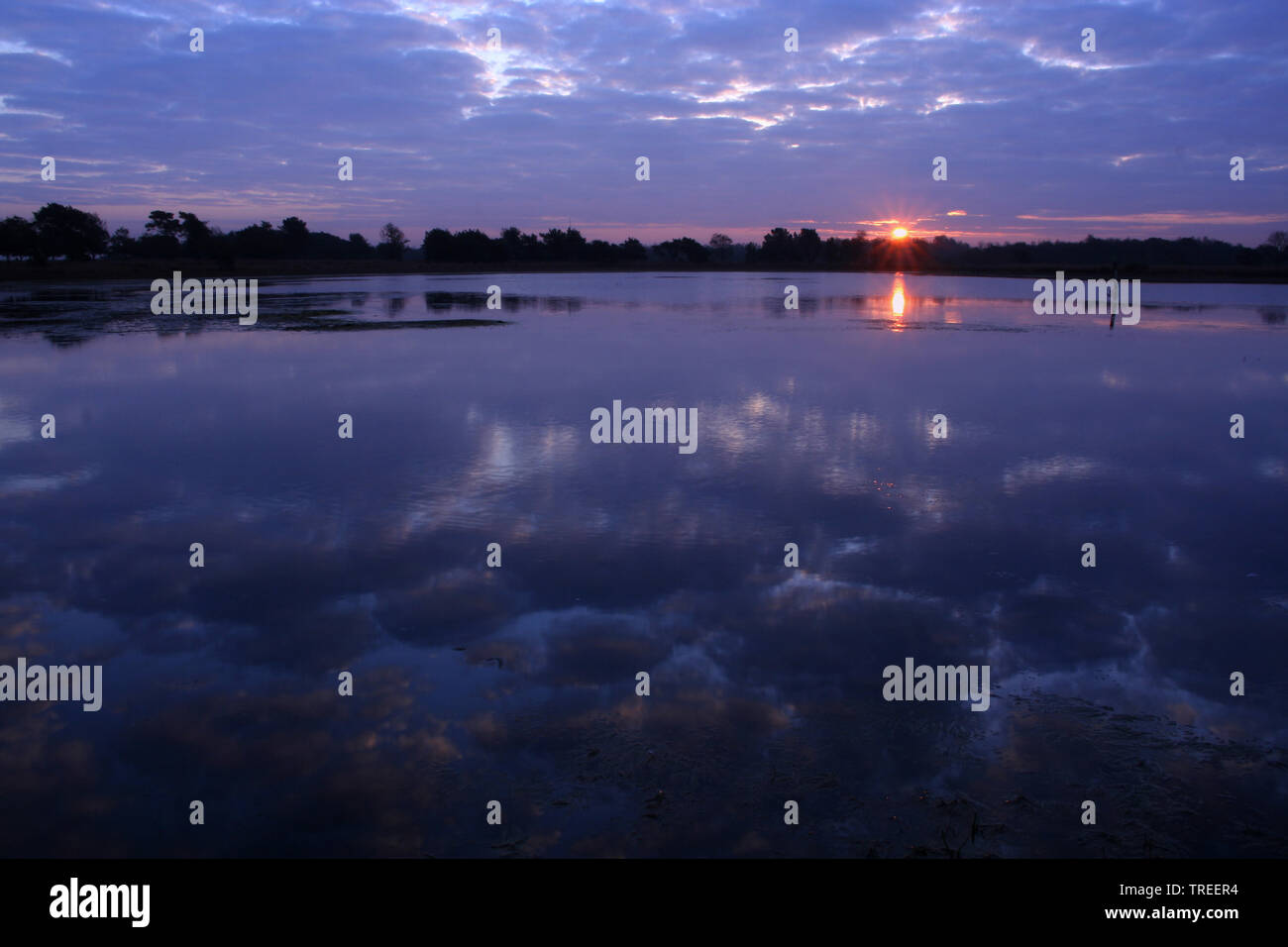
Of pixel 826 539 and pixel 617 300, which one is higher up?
pixel 617 300

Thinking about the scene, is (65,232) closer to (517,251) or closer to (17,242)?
(17,242)

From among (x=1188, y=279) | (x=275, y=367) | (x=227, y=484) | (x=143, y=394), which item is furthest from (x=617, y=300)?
(x=1188, y=279)

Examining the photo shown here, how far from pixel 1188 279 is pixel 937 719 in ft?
363

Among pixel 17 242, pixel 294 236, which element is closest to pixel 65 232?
pixel 17 242

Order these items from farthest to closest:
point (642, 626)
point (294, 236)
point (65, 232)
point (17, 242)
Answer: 1. point (294, 236)
2. point (65, 232)
3. point (17, 242)
4. point (642, 626)

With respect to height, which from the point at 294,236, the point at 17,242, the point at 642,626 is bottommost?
the point at 642,626

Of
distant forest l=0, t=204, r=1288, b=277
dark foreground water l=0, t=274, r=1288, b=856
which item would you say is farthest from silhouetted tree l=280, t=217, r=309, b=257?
dark foreground water l=0, t=274, r=1288, b=856

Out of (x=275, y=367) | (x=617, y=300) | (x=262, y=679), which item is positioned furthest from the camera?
(x=617, y=300)

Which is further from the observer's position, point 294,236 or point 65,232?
point 294,236

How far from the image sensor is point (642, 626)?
8.50 m

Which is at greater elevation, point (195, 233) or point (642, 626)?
point (195, 233)

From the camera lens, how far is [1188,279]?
9688 centimetres

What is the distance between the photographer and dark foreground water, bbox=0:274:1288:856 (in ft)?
18.8
